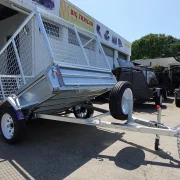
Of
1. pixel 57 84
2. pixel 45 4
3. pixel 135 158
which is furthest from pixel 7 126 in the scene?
pixel 45 4

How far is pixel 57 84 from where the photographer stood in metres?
3.72

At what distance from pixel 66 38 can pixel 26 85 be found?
191 centimetres

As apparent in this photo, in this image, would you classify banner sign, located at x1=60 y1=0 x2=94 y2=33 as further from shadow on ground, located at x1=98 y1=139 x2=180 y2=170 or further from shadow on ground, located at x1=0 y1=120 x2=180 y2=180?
shadow on ground, located at x1=98 y1=139 x2=180 y2=170

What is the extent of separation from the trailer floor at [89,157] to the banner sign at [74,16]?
7624 mm

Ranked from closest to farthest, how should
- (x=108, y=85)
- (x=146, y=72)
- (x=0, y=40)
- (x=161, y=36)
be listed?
(x=108, y=85) < (x=146, y=72) < (x=0, y=40) < (x=161, y=36)

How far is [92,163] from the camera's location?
3.77 meters

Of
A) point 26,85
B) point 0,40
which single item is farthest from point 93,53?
point 0,40

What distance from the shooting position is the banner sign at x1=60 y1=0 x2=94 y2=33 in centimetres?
1144

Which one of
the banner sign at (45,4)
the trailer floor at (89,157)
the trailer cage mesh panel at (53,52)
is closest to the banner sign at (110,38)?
the banner sign at (45,4)

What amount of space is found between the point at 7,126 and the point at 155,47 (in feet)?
180

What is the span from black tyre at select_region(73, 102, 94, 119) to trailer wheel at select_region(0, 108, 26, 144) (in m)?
2.02

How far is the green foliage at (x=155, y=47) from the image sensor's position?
55.1 meters

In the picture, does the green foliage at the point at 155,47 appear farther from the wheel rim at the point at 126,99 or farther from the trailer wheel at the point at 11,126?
the trailer wheel at the point at 11,126

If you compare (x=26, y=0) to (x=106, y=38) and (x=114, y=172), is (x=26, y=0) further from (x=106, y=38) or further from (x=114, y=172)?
(x=106, y=38)
